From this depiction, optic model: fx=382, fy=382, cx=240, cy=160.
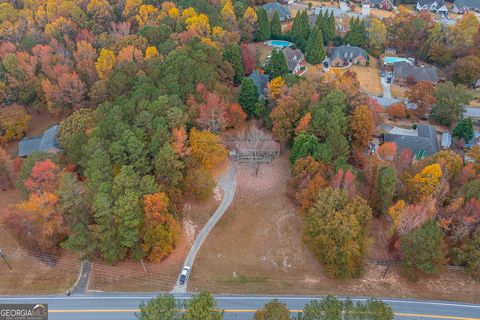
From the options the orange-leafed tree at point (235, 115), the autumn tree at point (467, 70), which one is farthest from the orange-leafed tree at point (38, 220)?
the autumn tree at point (467, 70)

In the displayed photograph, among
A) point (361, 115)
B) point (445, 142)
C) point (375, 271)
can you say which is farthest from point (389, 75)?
point (375, 271)

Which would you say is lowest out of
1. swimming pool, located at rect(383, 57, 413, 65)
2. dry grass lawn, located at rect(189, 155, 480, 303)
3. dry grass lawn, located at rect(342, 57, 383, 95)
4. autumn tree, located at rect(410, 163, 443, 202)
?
dry grass lawn, located at rect(189, 155, 480, 303)

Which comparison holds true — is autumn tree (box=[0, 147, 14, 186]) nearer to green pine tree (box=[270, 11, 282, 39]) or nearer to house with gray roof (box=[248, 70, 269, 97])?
house with gray roof (box=[248, 70, 269, 97])

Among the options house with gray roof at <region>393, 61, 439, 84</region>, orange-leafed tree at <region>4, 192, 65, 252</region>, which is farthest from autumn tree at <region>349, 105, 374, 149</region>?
orange-leafed tree at <region>4, 192, 65, 252</region>

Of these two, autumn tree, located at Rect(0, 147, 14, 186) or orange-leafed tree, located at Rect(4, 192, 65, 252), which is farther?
autumn tree, located at Rect(0, 147, 14, 186)

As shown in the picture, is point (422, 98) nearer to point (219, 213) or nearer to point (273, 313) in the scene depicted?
point (219, 213)

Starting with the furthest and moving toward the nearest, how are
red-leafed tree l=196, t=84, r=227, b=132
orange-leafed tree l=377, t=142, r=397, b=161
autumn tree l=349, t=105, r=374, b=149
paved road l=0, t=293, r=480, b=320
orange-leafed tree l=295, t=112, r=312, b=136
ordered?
autumn tree l=349, t=105, r=374, b=149 → orange-leafed tree l=295, t=112, r=312, b=136 → red-leafed tree l=196, t=84, r=227, b=132 → orange-leafed tree l=377, t=142, r=397, b=161 → paved road l=0, t=293, r=480, b=320

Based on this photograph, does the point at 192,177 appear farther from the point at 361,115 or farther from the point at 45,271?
the point at 361,115
